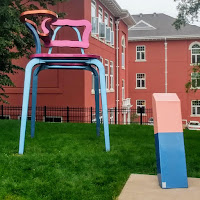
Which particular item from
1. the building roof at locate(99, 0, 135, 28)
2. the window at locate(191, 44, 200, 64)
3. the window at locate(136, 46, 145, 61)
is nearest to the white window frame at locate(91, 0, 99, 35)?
the building roof at locate(99, 0, 135, 28)

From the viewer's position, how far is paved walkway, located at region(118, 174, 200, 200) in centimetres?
410

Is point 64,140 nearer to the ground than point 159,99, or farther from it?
nearer to the ground

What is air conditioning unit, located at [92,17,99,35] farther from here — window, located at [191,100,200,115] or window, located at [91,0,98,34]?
window, located at [191,100,200,115]

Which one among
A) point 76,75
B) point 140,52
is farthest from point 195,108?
point 76,75

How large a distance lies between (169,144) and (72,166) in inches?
72.6

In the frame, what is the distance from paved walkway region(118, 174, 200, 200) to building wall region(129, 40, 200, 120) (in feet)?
119

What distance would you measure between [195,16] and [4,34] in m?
12.1

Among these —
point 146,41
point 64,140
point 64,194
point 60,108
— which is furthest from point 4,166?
point 146,41

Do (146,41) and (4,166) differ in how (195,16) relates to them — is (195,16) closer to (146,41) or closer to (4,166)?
(4,166)

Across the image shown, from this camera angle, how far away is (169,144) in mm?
4746

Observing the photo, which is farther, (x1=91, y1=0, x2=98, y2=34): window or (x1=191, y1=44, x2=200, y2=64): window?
(x1=191, y1=44, x2=200, y2=64): window

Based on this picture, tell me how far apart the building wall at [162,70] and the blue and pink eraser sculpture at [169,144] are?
3603cm

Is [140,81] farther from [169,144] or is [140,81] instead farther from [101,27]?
[169,144]

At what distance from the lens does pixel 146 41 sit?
135 ft
